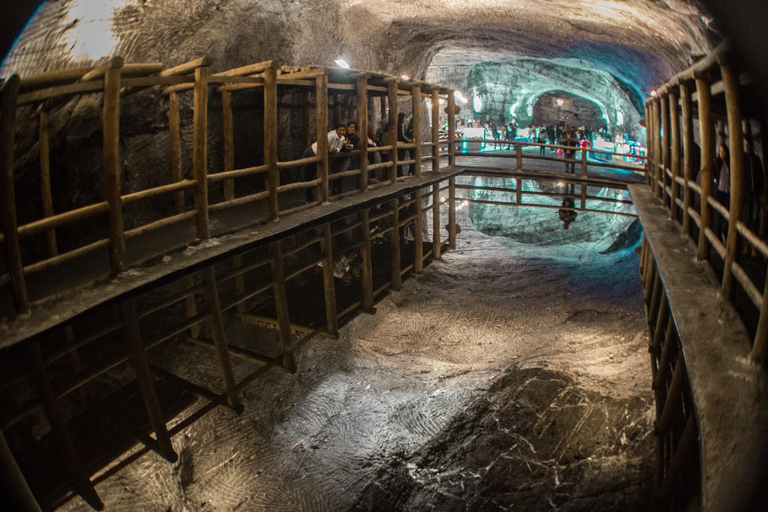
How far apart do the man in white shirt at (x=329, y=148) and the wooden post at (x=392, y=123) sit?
4.75 feet

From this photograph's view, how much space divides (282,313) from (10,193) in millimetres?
2146

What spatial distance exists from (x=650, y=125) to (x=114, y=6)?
8973 millimetres

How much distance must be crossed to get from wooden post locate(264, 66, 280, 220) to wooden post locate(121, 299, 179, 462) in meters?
2.80

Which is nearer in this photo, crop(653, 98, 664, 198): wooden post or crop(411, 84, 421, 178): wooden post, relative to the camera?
crop(653, 98, 664, 198): wooden post

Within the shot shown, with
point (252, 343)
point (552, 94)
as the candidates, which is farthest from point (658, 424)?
point (552, 94)

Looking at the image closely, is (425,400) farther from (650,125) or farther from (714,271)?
(650,125)

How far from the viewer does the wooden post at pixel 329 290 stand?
4.57 meters

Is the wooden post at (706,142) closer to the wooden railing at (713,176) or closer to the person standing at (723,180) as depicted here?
the wooden railing at (713,176)

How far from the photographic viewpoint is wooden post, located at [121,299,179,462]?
295 cm

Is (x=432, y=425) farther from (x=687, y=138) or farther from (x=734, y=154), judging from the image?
(x=687, y=138)

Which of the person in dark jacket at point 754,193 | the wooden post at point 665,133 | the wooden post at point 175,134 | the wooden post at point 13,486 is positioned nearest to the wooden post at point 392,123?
the wooden post at point 175,134

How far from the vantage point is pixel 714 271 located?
4059 mm

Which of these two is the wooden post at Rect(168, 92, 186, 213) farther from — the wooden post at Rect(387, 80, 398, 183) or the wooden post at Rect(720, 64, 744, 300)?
the wooden post at Rect(720, 64, 744, 300)

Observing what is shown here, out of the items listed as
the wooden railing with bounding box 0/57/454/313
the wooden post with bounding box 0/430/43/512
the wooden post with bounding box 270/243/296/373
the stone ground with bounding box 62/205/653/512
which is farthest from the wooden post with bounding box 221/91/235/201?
the wooden post with bounding box 0/430/43/512
